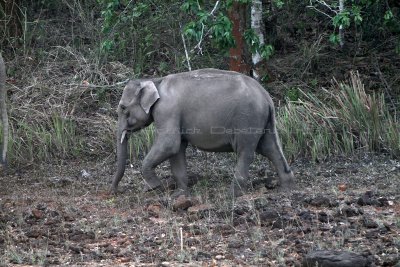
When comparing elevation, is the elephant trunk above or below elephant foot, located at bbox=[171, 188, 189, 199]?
above

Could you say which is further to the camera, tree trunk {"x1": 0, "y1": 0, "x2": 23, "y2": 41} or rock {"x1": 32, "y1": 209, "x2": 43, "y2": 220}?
tree trunk {"x1": 0, "y1": 0, "x2": 23, "y2": 41}

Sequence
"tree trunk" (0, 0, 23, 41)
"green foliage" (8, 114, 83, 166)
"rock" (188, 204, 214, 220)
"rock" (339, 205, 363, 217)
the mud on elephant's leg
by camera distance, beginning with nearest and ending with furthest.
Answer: "rock" (339, 205, 363, 217)
"rock" (188, 204, 214, 220)
the mud on elephant's leg
"green foliage" (8, 114, 83, 166)
"tree trunk" (0, 0, 23, 41)

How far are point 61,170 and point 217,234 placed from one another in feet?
15.4

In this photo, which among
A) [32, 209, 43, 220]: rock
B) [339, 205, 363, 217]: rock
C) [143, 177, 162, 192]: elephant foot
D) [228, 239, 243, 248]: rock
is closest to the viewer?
[228, 239, 243, 248]: rock

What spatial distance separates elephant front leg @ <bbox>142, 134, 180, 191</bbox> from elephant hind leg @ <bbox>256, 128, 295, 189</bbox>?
972 mm

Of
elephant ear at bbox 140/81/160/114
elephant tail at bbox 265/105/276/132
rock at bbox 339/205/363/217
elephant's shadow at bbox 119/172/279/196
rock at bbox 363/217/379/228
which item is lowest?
elephant's shadow at bbox 119/172/279/196

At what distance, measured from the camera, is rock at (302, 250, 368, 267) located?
8305 mm

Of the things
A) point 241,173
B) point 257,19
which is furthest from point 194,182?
point 257,19

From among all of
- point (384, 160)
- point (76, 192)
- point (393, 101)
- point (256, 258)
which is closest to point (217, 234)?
point (256, 258)

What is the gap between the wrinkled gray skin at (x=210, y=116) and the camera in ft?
38.8

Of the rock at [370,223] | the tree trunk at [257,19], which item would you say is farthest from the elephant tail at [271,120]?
the tree trunk at [257,19]

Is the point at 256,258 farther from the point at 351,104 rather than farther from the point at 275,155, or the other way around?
the point at 351,104

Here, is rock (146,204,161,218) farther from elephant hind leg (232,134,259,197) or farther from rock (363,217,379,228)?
rock (363,217,379,228)

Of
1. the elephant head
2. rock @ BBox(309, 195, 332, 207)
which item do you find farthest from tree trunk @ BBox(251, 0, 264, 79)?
rock @ BBox(309, 195, 332, 207)
